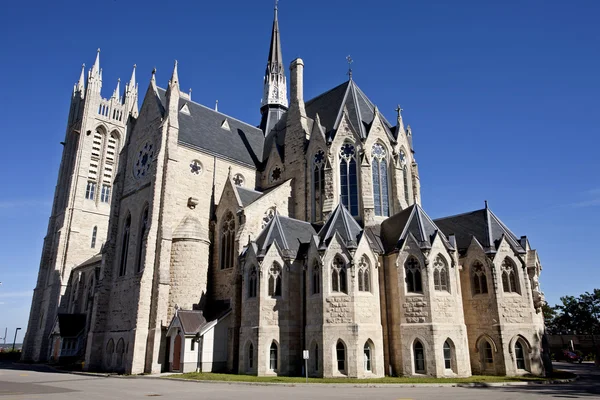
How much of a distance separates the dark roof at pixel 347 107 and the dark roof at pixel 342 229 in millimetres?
8628

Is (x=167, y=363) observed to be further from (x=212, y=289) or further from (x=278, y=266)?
(x=278, y=266)

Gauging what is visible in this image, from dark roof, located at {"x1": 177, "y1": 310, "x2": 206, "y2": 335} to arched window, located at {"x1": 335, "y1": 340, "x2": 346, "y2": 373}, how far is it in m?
9.26

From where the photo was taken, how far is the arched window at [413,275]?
24578 millimetres

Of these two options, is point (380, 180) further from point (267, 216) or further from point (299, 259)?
point (299, 259)

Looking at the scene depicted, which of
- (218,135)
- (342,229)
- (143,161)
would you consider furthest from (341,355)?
(143,161)

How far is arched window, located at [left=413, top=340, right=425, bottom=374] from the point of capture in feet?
75.8

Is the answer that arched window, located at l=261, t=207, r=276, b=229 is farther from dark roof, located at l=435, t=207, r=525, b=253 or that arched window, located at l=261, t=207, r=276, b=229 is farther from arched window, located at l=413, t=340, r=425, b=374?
arched window, located at l=413, t=340, r=425, b=374

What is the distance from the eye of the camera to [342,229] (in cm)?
2602

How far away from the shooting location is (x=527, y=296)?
977 inches

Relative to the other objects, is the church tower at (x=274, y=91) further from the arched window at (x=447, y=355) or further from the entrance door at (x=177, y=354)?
the arched window at (x=447, y=355)

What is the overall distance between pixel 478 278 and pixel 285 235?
1175 cm

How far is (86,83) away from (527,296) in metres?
65.1

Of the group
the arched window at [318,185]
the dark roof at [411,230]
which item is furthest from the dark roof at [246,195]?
the dark roof at [411,230]

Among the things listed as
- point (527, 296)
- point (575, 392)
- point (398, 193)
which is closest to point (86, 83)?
point (398, 193)
